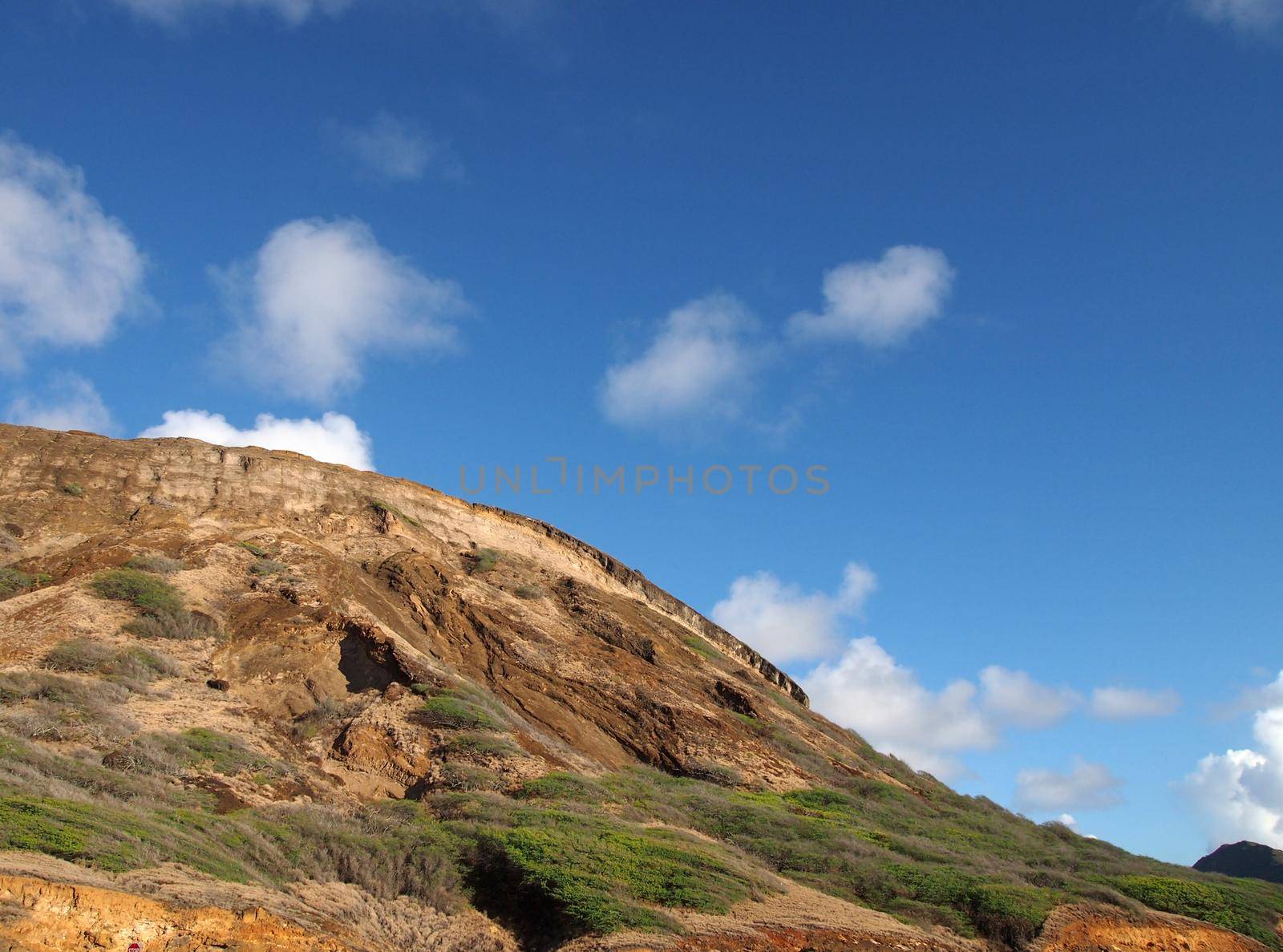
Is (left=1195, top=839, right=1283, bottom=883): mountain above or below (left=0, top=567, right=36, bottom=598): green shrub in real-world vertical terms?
below

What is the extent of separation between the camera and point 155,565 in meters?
22.2

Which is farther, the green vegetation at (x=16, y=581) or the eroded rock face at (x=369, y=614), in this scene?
the green vegetation at (x=16, y=581)

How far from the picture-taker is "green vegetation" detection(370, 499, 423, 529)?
32125 millimetres

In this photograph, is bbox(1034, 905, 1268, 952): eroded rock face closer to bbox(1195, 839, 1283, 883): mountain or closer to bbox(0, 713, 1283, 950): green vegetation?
bbox(0, 713, 1283, 950): green vegetation

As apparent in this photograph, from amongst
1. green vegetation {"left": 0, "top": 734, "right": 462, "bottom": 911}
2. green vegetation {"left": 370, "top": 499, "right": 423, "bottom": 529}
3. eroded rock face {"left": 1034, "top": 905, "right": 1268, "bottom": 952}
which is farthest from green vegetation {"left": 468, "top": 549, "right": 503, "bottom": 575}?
eroded rock face {"left": 1034, "top": 905, "right": 1268, "bottom": 952}

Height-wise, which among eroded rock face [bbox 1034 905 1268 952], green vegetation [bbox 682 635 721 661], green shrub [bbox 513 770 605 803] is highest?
green vegetation [bbox 682 635 721 661]

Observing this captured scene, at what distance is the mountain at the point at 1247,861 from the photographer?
46.6 m

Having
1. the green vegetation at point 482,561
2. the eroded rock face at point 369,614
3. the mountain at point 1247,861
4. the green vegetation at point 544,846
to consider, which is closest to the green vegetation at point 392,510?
the eroded rock face at point 369,614

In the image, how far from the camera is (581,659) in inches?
1057

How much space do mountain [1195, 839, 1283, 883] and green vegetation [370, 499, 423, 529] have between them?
41238 mm

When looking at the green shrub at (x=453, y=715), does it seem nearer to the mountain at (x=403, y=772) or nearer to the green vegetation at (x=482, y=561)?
the mountain at (x=403, y=772)

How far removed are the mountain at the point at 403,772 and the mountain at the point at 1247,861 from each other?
26909mm

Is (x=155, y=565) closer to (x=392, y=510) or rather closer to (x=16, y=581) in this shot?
(x=16, y=581)

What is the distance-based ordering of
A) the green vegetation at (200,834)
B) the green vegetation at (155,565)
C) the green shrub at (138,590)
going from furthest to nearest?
1. the green vegetation at (155,565)
2. the green shrub at (138,590)
3. the green vegetation at (200,834)
